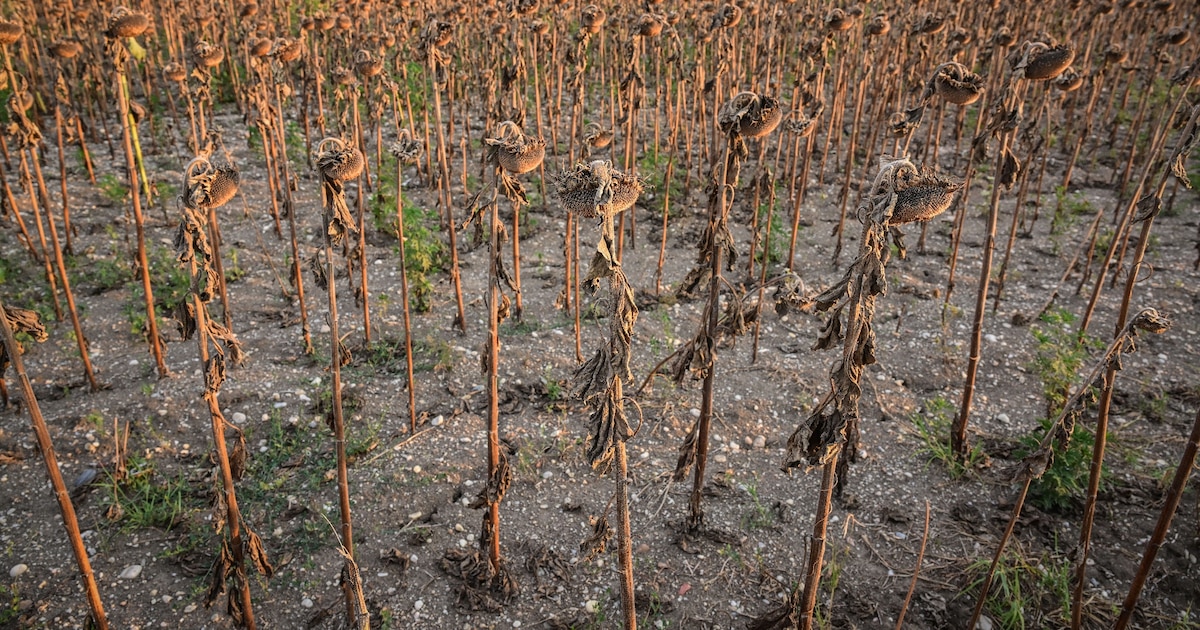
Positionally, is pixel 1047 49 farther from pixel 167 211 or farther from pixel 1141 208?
pixel 167 211

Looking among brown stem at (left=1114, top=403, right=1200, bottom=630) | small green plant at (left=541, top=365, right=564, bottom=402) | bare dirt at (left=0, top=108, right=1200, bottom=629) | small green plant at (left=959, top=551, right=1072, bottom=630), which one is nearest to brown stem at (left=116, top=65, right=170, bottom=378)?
bare dirt at (left=0, top=108, right=1200, bottom=629)

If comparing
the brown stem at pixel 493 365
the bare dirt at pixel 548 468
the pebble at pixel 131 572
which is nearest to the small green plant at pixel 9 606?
the bare dirt at pixel 548 468

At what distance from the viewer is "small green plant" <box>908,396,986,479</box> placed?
4.60 metres

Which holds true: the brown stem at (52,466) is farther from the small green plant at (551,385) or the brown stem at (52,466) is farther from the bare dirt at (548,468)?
the small green plant at (551,385)

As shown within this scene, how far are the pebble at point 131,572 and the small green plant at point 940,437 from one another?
4.68 metres

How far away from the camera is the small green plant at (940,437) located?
4.60m

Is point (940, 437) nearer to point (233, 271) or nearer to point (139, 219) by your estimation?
point (139, 219)

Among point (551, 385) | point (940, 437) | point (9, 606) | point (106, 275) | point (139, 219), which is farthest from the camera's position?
point (106, 275)

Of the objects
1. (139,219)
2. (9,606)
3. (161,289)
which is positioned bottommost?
(9,606)

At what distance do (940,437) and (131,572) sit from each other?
16.2 feet

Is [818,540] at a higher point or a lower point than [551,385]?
higher

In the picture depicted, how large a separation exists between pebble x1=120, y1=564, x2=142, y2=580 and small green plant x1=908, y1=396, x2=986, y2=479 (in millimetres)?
4682

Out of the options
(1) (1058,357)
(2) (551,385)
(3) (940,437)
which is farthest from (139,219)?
(1) (1058,357)

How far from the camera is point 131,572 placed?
12.1ft
